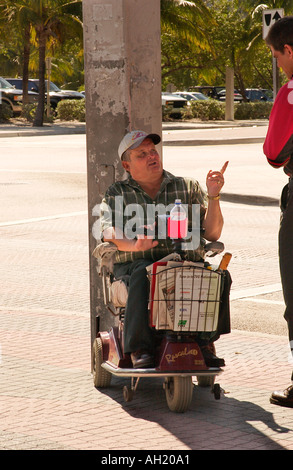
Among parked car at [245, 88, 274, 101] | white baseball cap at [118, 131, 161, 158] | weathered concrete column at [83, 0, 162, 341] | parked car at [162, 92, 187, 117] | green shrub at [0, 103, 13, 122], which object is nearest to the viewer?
white baseball cap at [118, 131, 161, 158]

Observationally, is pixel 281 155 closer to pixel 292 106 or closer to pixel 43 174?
pixel 292 106

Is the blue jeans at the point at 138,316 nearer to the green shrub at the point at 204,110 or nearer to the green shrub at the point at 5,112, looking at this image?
the green shrub at the point at 5,112

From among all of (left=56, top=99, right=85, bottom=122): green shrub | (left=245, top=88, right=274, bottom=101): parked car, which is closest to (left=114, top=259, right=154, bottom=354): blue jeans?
(left=56, top=99, right=85, bottom=122): green shrub

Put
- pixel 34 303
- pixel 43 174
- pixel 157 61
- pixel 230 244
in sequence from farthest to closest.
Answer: pixel 43 174 → pixel 230 244 → pixel 34 303 → pixel 157 61

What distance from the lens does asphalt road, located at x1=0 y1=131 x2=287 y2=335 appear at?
26.0 feet

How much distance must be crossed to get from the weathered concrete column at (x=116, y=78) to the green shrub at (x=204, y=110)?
38.4m

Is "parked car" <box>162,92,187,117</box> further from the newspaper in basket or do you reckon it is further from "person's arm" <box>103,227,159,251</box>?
the newspaper in basket

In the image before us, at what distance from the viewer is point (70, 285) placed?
28.1ft

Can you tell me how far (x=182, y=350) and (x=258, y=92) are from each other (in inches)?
2052

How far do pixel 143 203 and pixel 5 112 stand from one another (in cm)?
3451

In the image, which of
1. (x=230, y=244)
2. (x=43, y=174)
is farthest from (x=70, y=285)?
(x=43, y=174)

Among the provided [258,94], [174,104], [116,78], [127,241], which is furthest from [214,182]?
[258,94]

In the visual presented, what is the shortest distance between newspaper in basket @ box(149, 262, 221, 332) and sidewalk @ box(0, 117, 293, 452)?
496 mm

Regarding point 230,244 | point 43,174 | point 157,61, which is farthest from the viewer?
point 43,174
